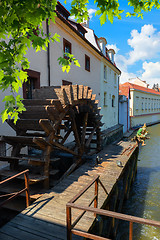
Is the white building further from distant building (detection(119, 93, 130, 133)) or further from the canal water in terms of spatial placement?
the canal water

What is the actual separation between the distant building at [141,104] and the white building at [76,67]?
7.69m

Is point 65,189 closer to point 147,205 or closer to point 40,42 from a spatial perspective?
point 40,42

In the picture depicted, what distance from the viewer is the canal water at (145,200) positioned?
20.4 feet

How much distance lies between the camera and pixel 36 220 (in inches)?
137

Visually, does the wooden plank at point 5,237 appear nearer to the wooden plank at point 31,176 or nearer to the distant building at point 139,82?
the wooden plank at point 31,176

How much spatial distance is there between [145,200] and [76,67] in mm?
8408

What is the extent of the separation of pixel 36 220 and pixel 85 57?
1137 centimetres

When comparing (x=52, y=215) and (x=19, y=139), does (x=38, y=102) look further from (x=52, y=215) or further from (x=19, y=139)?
(x=52, y=215)

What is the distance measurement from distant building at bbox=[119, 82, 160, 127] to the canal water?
14.5 meters

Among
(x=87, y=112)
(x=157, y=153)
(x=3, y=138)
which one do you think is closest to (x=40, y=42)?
(x=3, y=138)

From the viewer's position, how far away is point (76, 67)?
1145 centimetres

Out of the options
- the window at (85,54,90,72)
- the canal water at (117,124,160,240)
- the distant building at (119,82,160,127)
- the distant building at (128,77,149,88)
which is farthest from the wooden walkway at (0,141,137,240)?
the distant building at (128,77,149,88)

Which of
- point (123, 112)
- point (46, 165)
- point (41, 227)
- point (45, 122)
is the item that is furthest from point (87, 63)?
point (41, 227)

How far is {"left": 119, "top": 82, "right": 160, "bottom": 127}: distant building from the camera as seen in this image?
2778 cm
